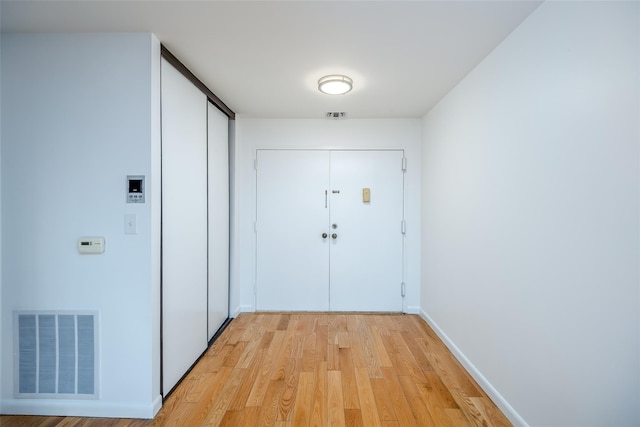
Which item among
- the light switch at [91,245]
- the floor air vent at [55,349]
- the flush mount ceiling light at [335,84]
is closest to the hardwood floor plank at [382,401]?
the floor air vent at [55,349]

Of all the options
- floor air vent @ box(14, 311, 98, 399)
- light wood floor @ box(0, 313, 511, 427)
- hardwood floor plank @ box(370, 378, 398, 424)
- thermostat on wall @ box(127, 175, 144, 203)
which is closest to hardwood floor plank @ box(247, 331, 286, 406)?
light wood floor @ box(0, 313, 511, 427)

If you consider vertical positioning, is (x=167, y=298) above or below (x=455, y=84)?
below

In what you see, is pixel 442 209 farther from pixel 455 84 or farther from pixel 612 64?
pixel 612 64

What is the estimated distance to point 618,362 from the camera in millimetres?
1157

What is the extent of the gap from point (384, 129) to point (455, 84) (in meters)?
1.10

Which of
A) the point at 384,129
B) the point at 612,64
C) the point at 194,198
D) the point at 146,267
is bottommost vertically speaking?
the point at 146,267

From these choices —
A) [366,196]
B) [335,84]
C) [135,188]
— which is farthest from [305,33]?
[366,196]

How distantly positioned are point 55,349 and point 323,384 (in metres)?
1.76

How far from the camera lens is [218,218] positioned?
307 cm

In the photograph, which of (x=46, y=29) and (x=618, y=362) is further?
(x=46, y=29)

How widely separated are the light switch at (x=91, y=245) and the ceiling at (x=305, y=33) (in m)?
1.30

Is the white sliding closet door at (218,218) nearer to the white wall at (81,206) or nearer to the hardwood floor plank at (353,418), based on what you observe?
the white wall at (81,206)

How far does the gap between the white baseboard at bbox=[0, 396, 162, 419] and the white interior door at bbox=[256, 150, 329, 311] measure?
1.95 m

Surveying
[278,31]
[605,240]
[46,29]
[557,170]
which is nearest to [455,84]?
[557,170]
